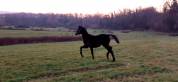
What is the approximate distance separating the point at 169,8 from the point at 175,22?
10006 millimetres

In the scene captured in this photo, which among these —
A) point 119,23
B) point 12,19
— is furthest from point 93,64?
point 12,19

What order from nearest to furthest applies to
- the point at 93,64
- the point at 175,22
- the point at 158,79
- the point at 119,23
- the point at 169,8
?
the point at 158,79
the point at 93,64
the point at 175,22
the point at 169,8
the point at 119,23

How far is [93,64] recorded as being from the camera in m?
21.4

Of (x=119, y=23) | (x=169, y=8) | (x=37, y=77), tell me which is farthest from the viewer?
(x=119, y=23)

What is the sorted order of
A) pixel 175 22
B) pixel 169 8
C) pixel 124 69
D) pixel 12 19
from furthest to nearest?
pixel 12 19 < pixel 169 8 < pixel 175 22 < pixel 124 69

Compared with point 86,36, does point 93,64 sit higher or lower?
lower

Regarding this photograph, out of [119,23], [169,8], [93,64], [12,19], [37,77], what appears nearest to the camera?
[37,77]

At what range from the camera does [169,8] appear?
10194 cm

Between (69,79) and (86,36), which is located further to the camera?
(86,36)

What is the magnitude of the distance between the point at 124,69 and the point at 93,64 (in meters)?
2.81

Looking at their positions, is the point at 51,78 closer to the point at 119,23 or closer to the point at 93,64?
the point at 93,64

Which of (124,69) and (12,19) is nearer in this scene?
(124,69)

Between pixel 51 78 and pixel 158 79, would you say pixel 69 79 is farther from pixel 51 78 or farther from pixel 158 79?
pixel 158 79

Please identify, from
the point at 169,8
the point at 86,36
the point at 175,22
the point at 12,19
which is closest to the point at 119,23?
the point at 169,8
